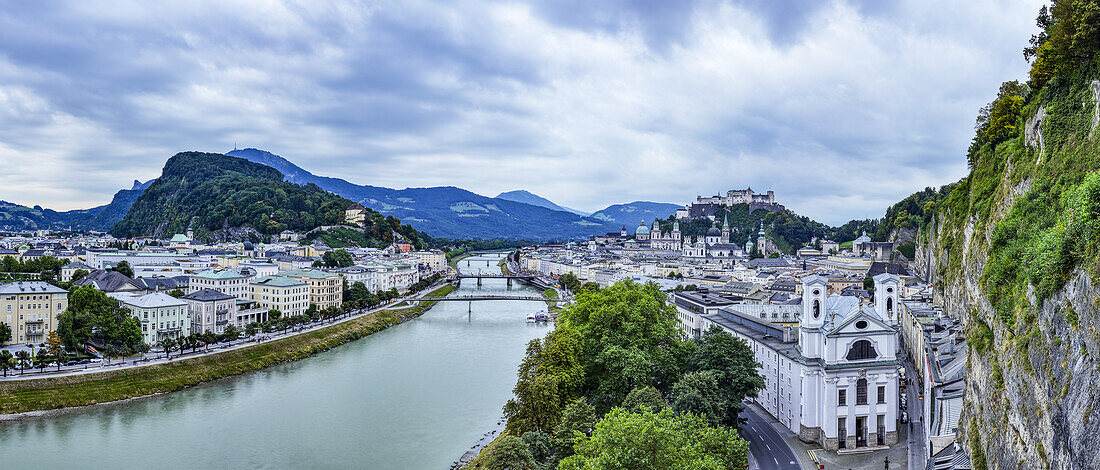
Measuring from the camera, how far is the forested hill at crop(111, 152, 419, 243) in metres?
87.5

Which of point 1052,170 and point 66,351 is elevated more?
point 1052,170

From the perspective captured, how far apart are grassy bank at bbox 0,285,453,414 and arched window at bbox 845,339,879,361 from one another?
69.0ft

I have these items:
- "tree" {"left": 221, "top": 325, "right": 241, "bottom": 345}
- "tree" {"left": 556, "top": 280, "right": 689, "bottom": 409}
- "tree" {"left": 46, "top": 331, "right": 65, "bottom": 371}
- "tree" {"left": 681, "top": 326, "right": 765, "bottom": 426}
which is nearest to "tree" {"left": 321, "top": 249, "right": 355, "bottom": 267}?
"tree" {"left": 221, "top": 325, "right": 241, "bottom": 345}

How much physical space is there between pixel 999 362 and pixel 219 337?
2835 centimetres

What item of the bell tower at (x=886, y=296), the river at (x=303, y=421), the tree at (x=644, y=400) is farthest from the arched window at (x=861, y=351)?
the river at (x=303, y=421)

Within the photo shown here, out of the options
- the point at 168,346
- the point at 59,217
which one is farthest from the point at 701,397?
the point at 59,217

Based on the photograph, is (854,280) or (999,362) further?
(854,280)

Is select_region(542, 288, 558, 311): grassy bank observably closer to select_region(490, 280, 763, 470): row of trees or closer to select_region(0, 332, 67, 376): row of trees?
select_region(490, 280, 763, 470): row of trees

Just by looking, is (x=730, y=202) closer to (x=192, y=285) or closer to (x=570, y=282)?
(x=570, y=282)

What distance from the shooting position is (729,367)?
57.2ft

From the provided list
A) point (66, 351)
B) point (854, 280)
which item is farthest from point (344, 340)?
point (854, 280)

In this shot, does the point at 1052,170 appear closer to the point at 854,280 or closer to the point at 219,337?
the point at 219,337

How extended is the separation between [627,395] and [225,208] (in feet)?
280

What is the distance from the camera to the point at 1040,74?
18672 millimetres
